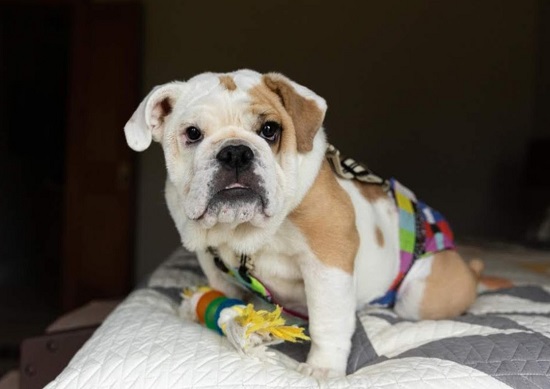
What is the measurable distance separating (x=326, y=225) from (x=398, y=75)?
3.54 meters

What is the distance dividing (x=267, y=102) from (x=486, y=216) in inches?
153

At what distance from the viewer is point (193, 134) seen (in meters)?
1.25

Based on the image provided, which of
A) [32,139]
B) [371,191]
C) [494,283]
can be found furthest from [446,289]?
[32,139]

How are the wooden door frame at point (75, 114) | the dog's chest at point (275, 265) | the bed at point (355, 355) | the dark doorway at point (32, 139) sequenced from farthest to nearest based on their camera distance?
the dark doorway at point (32, 139) → the wooden door frame at point (75, 114) → the dog's chest at point (275, 265) → the bed at point (355, 355)

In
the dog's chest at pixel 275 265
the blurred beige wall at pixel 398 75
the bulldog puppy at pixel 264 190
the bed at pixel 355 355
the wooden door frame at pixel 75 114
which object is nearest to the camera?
the bed at pixel 355 355

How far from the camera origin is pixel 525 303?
174 centimetres

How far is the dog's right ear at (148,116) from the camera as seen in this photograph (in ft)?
4.21

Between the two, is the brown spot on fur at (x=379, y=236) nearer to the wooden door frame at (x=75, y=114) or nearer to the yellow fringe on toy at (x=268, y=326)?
the yellow fringe on toy at (x=268, y=326)

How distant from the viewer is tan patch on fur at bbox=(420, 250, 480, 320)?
1.57 meters

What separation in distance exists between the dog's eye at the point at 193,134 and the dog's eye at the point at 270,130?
4.9 inches

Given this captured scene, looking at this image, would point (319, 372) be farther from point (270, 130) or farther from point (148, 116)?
point (148, 116)

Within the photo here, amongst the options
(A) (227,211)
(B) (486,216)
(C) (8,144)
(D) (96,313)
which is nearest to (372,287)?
(A) (227,211)

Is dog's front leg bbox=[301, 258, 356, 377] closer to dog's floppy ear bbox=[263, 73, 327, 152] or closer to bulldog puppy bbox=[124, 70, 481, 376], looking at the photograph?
bulldog puppy bbox=[124, 70, 481, 376]

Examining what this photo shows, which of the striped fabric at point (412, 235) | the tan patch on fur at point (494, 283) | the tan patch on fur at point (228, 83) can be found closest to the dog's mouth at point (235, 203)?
the tan patch on fur at point (228, 83)
